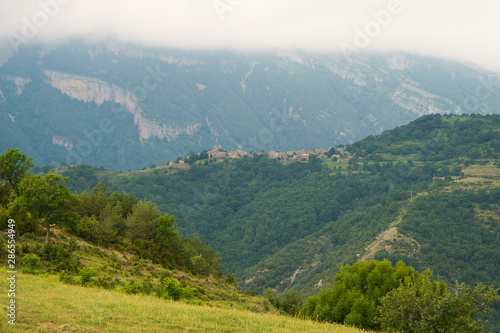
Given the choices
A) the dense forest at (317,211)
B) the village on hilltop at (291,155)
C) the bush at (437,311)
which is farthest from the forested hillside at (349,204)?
the bush at (437,311)

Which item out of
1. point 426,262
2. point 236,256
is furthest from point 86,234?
point 236,256

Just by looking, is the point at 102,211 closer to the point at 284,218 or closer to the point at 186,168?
the point at 284,218

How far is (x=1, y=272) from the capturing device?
2062 centimetres

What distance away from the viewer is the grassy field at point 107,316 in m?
14.3

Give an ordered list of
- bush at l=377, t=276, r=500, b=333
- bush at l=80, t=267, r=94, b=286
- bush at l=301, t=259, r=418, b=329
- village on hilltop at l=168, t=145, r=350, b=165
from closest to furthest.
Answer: bush at l=377, t=276, r=500, b=333, bush at l=80, t=267, r=94, b=286, bush at l=301, t=259, r=418, b=329, village on hilltop at l=168, t=145, r=350, b=165

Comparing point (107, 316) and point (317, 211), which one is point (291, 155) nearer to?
point (317, 211)

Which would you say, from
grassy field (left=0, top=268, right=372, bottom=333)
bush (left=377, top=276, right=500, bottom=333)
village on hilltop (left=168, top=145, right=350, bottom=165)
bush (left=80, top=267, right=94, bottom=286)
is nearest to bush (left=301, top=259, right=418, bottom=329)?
bush (left=377, top=276, right=500, bottom=333)

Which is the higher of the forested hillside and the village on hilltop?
the village on hilltop

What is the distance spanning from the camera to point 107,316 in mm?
15805

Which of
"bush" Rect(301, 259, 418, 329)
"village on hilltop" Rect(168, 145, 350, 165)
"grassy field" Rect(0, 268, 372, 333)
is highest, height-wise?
"village on hilltop" Rect(168, 145, 350, 165)

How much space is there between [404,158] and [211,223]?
2676 inches

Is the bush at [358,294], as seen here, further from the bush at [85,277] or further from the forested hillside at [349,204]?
the forested hillside at [349,204]

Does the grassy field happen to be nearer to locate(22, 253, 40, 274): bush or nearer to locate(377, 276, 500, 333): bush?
locate(22, 253, 40, 274): bush

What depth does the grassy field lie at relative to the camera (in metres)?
14.3
